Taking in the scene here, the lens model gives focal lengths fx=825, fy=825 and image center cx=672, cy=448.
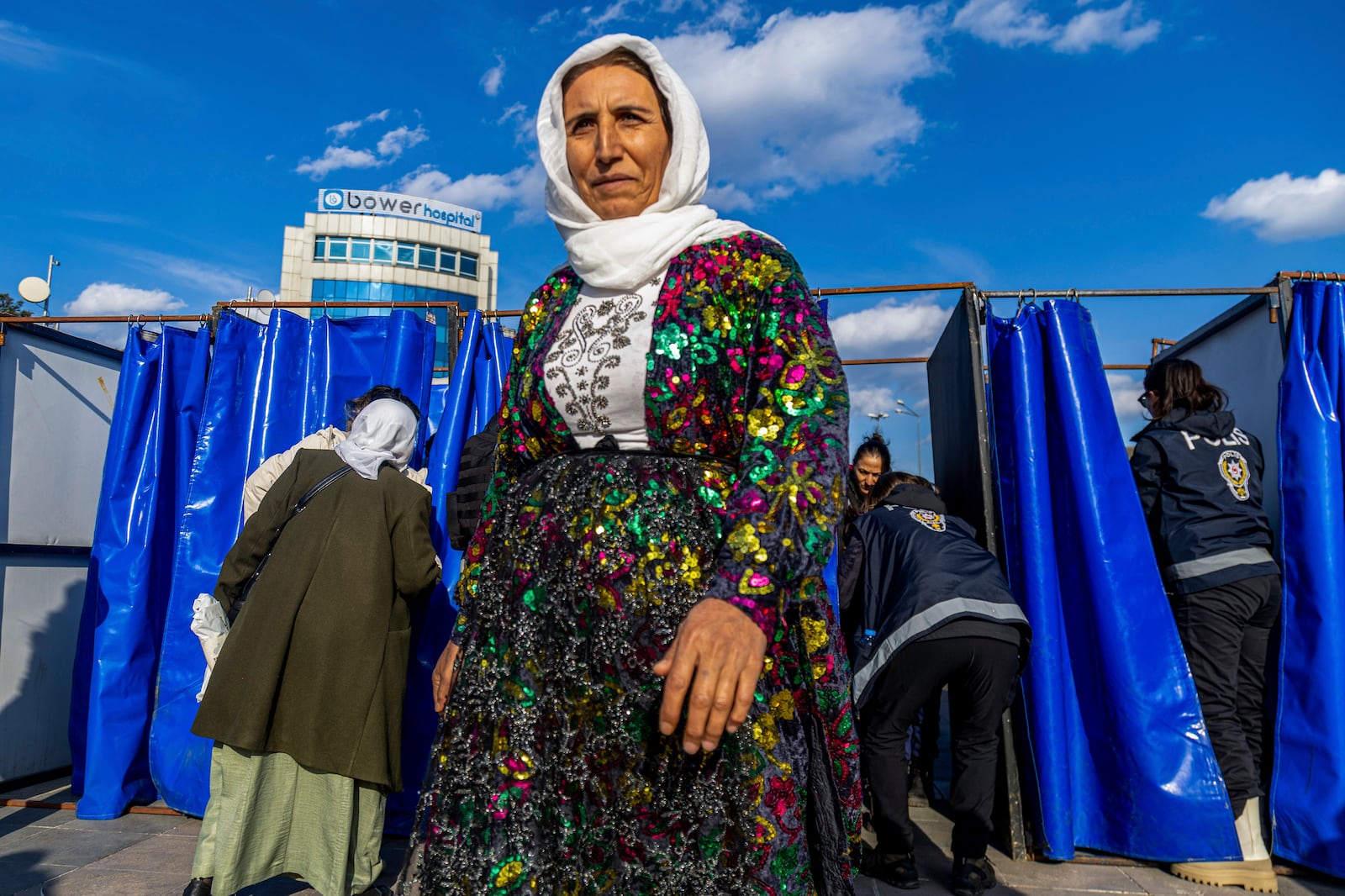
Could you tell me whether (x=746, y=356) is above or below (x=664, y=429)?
above

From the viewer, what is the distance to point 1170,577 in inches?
150

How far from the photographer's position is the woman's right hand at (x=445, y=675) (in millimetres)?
1421

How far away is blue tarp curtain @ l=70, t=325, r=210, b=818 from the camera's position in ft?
14.1

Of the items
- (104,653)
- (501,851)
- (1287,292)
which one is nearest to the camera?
(501,851)

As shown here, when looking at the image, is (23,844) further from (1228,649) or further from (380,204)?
(380,204)

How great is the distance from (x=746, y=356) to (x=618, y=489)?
28cm

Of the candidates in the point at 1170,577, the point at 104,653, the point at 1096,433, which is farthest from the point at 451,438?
the point at 1170,577

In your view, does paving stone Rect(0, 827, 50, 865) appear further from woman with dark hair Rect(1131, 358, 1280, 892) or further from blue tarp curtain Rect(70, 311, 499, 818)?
woman with dark hair Rect(1131, 358, 1280, 892)

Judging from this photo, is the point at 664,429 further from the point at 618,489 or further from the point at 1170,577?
the point at 1170,577

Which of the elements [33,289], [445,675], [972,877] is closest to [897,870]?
[972,877]

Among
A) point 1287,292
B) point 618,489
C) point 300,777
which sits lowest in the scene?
point 300,777

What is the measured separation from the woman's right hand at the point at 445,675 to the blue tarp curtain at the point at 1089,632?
3129 millimetres

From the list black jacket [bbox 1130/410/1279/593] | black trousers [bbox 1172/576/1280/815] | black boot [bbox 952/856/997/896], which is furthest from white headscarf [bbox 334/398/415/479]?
black trousers [bbox 1172/576/1280/815]

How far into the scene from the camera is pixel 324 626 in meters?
3.16
